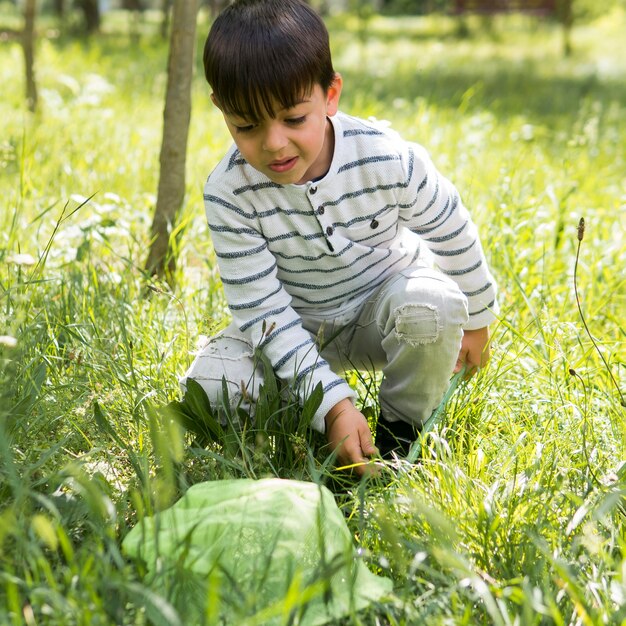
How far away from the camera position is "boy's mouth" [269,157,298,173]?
6.47 feet

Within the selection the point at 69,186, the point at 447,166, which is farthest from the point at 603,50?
the point at 69,186

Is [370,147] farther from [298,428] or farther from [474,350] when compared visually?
[298,428]

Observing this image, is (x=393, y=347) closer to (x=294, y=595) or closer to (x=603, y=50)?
(x=294, y=595)

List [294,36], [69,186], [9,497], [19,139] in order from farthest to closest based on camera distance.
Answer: [19,139] < [69,186] < [294,36] < [9,497]

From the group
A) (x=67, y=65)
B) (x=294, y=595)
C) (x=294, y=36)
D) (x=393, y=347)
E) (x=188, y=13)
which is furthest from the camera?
(x=67, y=65)

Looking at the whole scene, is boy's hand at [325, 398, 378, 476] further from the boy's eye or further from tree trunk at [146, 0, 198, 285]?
tree trunk at [146, 0, 198, 285]

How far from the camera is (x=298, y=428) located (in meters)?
1.98

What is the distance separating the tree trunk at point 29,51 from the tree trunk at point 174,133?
2431 mm

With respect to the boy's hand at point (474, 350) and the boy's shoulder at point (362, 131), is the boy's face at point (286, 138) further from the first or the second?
the boy's hand at point (474, 350)

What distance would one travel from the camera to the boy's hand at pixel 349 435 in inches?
76.2

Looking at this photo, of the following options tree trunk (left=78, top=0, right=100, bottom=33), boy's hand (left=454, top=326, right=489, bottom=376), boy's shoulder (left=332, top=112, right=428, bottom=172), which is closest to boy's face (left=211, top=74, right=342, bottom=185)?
boy's shoulder (left=332, top=112, right=428, bottom=172)

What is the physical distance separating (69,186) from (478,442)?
7.43 ft

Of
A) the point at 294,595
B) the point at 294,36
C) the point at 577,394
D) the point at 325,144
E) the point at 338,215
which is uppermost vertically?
the point at 294,36

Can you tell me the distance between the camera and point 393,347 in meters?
2.11
